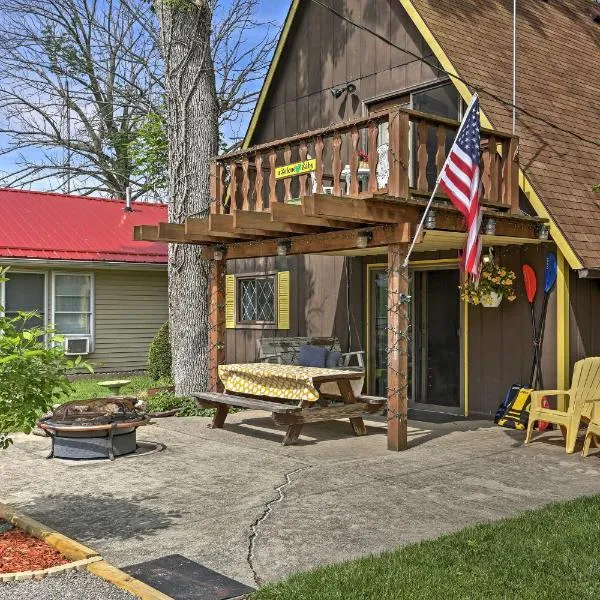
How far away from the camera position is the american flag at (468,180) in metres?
7.84

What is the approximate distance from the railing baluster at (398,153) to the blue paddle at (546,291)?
7.85 feet

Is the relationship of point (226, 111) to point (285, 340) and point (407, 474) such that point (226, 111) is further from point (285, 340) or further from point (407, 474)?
point (407, 474)

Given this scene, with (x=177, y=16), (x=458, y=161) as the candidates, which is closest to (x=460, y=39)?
(x=458, y=161)

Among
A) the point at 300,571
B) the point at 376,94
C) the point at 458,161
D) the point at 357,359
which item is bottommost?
the point at 300,571

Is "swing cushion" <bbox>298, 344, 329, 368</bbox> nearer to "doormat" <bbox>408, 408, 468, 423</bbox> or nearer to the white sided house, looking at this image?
"doormat" <bbox>408, 408, 468, 423</bbox>

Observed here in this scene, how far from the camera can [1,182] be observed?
26.2m

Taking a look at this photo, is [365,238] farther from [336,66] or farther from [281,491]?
[336,66]

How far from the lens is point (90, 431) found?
785 cm

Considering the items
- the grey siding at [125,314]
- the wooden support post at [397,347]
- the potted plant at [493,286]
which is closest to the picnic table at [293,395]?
the wooden support post at [397,347]

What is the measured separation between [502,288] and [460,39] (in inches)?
137

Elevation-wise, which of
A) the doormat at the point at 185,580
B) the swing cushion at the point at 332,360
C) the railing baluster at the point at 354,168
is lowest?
the doormat at the point at 185,580

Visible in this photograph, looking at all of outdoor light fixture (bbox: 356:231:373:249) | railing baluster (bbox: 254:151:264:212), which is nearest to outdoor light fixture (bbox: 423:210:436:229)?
outdoor light fixture (bbox: 356:231:373:249)

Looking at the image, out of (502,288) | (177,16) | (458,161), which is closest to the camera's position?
(458,161)

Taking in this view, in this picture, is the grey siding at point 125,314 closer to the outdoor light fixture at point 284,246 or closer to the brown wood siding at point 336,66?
the brown wood siding at point 336,66
